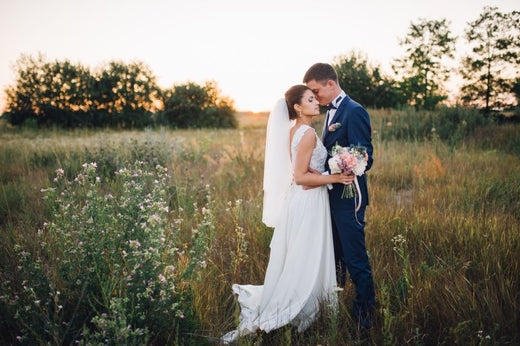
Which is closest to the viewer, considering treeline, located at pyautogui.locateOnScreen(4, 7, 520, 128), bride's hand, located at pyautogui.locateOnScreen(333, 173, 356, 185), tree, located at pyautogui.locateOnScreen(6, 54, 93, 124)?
bride's hand, located at pyautogui.locateOnScreen(333, 173, 356, 185)

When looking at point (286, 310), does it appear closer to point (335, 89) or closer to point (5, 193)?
point (335, 89)

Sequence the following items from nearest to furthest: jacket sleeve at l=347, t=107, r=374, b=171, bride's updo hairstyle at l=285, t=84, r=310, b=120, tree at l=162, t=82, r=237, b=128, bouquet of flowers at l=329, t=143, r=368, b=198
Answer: bouquet of flowers at l=329, t=143, r=368, b=198
jacket sleeve at l=347, t=107, r=374, b=171
bride's updo hairstyle at l=285, t=84, r=310, b=120
tree at l=162, t=82, r=237, b=128

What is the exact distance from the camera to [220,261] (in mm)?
3730

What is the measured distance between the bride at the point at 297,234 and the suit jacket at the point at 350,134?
146 mm

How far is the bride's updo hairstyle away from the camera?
2.81 metres

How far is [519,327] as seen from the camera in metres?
2.30

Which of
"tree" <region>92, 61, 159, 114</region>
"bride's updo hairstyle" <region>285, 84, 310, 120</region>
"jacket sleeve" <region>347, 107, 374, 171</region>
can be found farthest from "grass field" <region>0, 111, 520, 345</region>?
"tree" <region>92, 61, 159, 114</region>

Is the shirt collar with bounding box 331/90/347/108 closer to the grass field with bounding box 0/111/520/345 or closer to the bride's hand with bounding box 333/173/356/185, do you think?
the bride's hand with bounding box 333/173/356/185

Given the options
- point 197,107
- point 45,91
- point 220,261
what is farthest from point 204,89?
point 220,261

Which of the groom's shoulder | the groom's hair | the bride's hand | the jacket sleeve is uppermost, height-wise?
the groom's hair

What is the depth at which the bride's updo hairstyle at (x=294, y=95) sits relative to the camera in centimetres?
281

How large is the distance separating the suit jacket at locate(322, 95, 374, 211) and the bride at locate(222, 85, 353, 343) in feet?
0.48

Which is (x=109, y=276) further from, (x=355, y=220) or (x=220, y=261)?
(x=355, y=220)

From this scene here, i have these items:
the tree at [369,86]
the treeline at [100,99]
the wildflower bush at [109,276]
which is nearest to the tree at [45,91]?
the treeline at [100,99]
